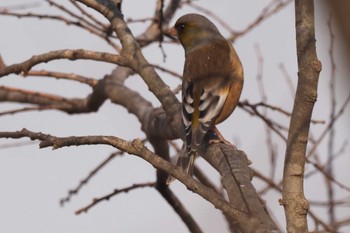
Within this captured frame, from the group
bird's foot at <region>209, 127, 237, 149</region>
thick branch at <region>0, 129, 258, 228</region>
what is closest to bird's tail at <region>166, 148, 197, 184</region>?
bird's foot at <region>209, 127, 237, 149</region>

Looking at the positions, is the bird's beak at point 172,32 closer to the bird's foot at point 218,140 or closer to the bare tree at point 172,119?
the bare tree at point 172,119

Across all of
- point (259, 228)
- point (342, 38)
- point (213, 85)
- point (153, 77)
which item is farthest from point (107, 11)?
point (342, 38)

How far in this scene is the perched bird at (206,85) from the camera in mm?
4234

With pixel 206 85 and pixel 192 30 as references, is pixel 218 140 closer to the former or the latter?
pixel 206 85

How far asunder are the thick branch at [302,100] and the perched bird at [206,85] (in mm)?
1454

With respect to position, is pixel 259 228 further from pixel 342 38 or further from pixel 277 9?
pixel 277 9

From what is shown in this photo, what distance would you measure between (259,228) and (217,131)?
7.83 feet

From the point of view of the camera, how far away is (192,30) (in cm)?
577

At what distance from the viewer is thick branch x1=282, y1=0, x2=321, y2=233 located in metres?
2.57

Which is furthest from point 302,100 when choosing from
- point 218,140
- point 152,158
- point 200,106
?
point 200,106

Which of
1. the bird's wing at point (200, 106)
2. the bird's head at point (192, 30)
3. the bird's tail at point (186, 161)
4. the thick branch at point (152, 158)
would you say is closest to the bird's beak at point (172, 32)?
the bird's head at point (192, 30)

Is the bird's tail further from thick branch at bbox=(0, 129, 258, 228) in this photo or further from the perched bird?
thick branch at bbox=(0, 129, 258, 228)

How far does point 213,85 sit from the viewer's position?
15.7ft

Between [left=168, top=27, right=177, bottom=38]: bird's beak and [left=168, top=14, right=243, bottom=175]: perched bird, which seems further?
[left=168, top=27, right=177, bottom=38]: bird's beak
